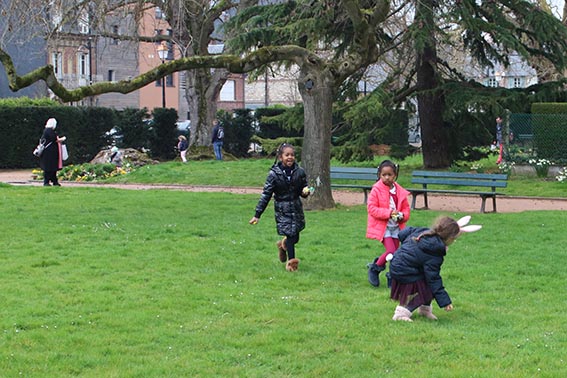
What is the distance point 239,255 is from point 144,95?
6022 centimetres

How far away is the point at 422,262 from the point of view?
7.71 meters

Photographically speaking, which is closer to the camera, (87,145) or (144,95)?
(87,145)

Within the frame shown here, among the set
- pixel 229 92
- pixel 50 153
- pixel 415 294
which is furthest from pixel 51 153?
pixel 229 92

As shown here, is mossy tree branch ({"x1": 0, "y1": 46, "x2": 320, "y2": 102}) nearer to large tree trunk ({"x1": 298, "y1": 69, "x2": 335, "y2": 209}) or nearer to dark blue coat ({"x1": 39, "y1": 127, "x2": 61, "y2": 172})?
large tree trunk ({"x1": 298, "y1": 69, "x2": 335, "y2": 209})

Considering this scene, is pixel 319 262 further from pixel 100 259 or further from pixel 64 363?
pixel 64 363

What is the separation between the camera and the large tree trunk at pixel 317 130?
54.7ft

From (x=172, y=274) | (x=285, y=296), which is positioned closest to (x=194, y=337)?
(x=285, y=296)

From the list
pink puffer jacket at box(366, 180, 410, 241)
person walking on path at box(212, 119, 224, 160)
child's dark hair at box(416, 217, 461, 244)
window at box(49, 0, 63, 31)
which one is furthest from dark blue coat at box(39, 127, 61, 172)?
child's dark hair at box(416, 217, 461, 244)

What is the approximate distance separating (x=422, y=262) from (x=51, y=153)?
15.4 m

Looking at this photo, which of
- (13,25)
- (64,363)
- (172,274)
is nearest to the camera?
(64,363)

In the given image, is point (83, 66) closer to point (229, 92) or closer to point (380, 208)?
point (229, 92)

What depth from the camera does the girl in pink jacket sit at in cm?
917

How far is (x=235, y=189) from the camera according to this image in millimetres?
22422

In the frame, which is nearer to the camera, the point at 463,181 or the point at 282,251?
the point at 282,251
